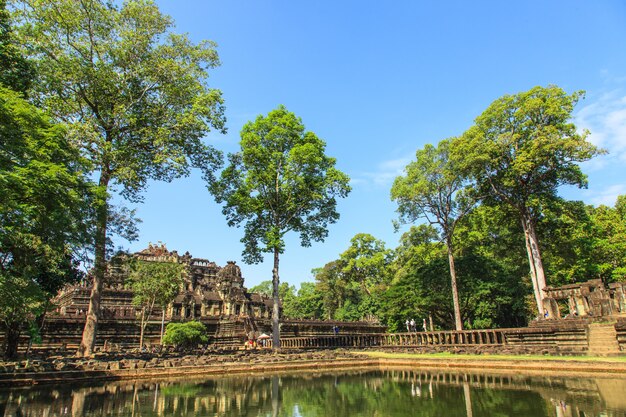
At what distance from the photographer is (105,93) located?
18.5 meters

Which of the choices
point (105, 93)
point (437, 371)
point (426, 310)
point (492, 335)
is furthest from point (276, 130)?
point (426, 310)

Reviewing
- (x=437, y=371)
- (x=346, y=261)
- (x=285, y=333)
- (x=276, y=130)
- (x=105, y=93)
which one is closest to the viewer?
(x=437, y=371)

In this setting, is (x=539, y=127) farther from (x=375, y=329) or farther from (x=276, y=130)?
(x=375, y=329)

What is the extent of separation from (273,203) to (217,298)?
34.7 meters

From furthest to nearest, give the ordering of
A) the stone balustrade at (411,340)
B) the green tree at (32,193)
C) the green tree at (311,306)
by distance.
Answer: the green tree at (311,306) < the stone balustrade at (411,340) < the green tree at (32,193)

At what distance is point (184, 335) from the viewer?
25484 mm

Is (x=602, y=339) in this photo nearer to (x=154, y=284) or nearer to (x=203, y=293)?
(x=154, y=284)

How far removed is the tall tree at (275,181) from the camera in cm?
2333

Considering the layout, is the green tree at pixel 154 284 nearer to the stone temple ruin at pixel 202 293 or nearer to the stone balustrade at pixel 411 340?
the stone balustrade at pixel 411 340

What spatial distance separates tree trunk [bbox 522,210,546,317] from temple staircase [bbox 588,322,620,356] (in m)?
8.78

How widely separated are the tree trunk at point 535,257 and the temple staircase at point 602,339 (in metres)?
8.78

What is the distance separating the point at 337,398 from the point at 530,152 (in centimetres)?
2139

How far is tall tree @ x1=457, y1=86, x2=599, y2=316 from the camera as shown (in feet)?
78.2

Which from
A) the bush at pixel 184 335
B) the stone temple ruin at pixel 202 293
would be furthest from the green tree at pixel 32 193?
the stone temple ruin at pixel 202 293
